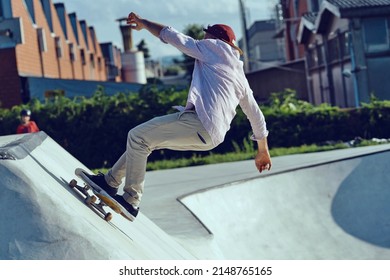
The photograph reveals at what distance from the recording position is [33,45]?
2572cm

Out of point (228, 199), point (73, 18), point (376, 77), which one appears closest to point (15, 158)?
point (228, 199)

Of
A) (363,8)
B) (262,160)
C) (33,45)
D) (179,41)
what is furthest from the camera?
(33,45)

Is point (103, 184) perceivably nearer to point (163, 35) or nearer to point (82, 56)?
point (163, 35)

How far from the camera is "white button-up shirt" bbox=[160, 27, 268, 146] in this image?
5.25m

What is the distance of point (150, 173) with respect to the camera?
15.1m

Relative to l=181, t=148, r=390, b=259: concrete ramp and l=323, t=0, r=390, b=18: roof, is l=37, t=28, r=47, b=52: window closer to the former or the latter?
l=323, t=0, r=390, b=18: roof

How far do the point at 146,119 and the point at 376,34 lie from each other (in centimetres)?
790

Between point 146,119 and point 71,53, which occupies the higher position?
point 71,53

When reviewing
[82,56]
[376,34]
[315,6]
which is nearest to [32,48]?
[376,34]

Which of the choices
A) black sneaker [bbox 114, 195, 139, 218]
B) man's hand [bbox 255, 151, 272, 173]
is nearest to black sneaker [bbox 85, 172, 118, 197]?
black sneaker [bbox 114, 195, 139, 218]

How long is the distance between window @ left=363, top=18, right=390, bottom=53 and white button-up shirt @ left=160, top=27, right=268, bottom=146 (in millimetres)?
17077
